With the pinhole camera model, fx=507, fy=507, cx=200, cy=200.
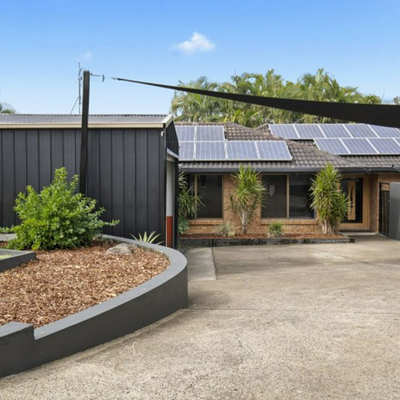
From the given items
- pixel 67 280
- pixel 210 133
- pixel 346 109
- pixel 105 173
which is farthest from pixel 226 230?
pixel 346 109

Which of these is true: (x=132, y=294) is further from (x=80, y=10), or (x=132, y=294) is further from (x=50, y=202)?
(x=80, y=10)

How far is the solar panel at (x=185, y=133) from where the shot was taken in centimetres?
1802

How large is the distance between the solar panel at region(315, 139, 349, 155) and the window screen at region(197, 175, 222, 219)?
14.7ft

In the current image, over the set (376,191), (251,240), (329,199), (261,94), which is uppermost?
(261,94)

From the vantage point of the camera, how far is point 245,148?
17000 mm

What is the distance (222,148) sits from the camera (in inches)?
671

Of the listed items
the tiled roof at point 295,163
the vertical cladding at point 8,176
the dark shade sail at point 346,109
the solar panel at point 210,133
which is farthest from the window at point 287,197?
the dark shade sail at point 346,109

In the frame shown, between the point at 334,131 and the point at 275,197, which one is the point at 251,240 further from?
the point at 334,131

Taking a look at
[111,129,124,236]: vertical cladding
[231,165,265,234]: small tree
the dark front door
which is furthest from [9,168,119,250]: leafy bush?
the dark front door

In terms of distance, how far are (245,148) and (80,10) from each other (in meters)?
9.79

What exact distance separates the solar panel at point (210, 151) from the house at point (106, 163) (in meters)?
6.28

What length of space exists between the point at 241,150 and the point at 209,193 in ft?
5.95

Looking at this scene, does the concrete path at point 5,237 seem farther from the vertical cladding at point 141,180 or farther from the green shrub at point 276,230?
the green shrub at point 276,230

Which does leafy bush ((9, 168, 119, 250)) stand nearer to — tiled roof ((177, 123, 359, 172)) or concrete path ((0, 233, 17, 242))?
concrete path ((0, 233, 17, 242))
